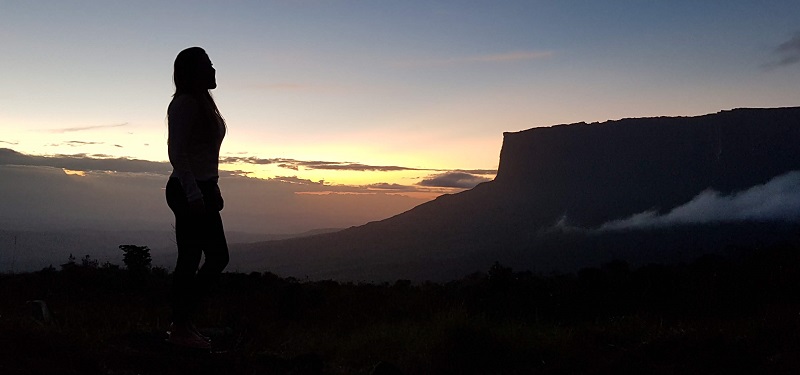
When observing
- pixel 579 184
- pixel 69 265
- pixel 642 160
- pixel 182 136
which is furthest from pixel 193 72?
pixel 642 160

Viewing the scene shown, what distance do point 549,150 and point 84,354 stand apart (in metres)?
116

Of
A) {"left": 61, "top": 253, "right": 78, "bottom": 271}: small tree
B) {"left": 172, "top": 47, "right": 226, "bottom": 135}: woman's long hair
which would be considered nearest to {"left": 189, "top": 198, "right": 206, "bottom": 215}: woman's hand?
{"left": 172, "top": 47, "right": 226, "bottom": 135}: woman's long hair

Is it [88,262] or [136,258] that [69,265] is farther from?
[136,258]

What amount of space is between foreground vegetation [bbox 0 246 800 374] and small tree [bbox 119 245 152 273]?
23cm

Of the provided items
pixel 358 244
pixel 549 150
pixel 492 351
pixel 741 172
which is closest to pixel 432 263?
pixel 358 244

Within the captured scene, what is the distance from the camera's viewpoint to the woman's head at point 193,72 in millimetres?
4793

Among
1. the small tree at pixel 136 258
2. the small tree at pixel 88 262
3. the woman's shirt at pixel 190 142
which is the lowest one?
the small tree at pixel 88 262

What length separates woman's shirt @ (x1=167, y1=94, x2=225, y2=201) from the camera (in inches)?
180

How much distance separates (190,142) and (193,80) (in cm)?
51

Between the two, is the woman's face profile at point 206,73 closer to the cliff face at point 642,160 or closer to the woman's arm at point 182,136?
the woman's arm at point 182,136

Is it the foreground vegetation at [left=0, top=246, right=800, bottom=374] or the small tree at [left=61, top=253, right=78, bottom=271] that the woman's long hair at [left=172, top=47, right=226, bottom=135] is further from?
the small tree at [left=61, top=253, right=78, bottom=271]

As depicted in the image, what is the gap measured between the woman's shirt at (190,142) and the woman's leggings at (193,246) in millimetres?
116

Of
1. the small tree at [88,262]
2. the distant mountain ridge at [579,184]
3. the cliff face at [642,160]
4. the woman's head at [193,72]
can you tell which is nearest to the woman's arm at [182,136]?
the woman's head at [193,72]

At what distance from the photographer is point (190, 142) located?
4672 mm
